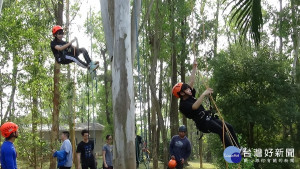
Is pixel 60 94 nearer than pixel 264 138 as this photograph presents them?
No

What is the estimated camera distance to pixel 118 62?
641cm

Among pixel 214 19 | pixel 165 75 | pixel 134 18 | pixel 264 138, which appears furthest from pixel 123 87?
pixel 165 75

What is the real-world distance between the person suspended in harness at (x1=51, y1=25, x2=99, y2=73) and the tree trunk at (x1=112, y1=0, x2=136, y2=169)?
0.98 meters

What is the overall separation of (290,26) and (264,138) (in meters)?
9.00

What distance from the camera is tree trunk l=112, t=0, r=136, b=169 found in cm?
625

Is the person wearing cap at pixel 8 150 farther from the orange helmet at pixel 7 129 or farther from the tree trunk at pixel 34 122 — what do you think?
the tree trunk at pixel 34 122

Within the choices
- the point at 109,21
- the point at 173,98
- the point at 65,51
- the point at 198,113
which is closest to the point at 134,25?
the point at 109,21

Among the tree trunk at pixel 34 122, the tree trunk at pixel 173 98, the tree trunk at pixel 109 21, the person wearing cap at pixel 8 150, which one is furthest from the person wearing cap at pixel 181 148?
the tree trunk at pixel 173 98

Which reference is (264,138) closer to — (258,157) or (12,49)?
(258,157)

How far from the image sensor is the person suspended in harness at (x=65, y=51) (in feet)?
23.8

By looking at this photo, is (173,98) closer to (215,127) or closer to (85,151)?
(85,151)

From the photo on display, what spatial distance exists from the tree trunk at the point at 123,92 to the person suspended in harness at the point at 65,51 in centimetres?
98

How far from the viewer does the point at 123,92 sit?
6.32m

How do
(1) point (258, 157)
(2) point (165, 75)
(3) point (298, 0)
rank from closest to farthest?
(1) point (258, 157), (3) point (298, 0), (2) point (165, 75)
